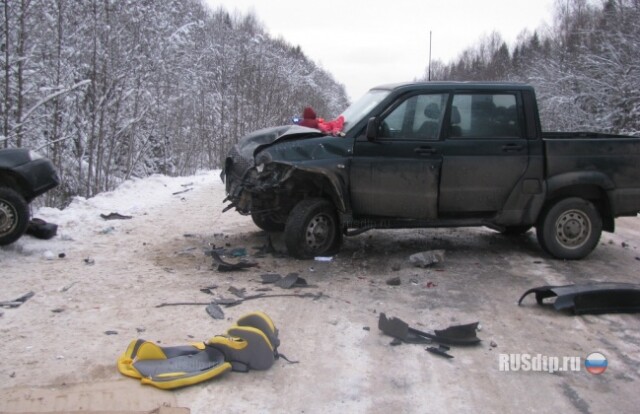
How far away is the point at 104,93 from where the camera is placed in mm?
19766

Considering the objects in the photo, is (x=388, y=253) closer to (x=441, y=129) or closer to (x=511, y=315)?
(x=441, y=129)

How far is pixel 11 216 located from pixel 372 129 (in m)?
4.29

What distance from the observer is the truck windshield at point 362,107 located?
723 cm

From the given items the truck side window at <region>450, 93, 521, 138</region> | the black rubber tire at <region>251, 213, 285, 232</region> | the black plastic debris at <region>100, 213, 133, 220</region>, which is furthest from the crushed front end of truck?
the black plastic debris at <region>100, 213, 133, 220</region>

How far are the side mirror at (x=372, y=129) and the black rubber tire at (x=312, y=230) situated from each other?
0.92m

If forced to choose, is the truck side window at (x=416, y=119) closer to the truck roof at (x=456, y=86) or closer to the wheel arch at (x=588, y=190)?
the truck roof at (x=456, y=86)

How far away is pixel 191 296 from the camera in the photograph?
5734mm

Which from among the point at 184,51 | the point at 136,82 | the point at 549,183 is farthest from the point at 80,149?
the point at 549,183

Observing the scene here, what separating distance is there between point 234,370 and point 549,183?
15.5ft

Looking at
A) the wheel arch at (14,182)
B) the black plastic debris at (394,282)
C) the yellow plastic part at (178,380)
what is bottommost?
the yellow plastic part at (178,380)

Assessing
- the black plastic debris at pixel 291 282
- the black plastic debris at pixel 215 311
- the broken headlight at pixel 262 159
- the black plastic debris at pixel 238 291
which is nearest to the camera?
the black plastic debris at pixel 215 311

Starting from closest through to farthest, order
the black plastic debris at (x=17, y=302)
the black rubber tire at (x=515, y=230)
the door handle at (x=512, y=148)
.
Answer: the black plastic debris at (x=17, y=302) < the door handle at (x=512, y=148) < the black rubber tire at (x=515, y=230)

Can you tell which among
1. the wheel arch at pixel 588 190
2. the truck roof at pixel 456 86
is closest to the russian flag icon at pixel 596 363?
the wheel arch at pixel 588 190

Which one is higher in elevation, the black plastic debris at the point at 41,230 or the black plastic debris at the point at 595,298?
the black plastic debris at the point at 41,230
